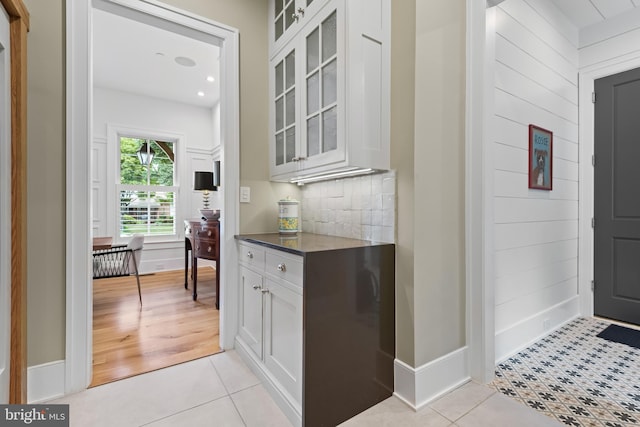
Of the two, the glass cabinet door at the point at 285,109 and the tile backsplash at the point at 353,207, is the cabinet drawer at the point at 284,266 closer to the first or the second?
the tile backsplash at the point at 353,207

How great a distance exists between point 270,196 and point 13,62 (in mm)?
1535

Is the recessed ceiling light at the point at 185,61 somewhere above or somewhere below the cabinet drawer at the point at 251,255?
above

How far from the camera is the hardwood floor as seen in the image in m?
1.97

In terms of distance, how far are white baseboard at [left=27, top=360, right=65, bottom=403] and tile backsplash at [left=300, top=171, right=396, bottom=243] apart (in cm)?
169

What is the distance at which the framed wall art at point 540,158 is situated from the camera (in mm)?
2264

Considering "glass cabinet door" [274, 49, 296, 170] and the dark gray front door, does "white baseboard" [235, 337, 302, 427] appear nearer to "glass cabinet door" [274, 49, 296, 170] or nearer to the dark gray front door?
"glass cabinet door" [274, 49, 296, 170]

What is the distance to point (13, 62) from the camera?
140cm

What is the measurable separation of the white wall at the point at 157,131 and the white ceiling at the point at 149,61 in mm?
210

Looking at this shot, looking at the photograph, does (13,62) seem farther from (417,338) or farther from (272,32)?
(417,338)

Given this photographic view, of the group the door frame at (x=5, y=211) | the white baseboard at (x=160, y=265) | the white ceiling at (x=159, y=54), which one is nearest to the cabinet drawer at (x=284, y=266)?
the door frame at (x=5, y=211)

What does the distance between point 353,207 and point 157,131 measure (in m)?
4.26

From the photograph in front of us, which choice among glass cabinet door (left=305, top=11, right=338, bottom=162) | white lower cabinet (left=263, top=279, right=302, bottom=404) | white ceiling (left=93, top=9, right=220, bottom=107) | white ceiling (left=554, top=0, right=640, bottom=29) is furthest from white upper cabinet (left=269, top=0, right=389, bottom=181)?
white ceiling (left=554, top=0, right=640, bottom=29)

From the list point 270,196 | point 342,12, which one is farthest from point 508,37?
point 270,196

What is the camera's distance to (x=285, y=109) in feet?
6.88
